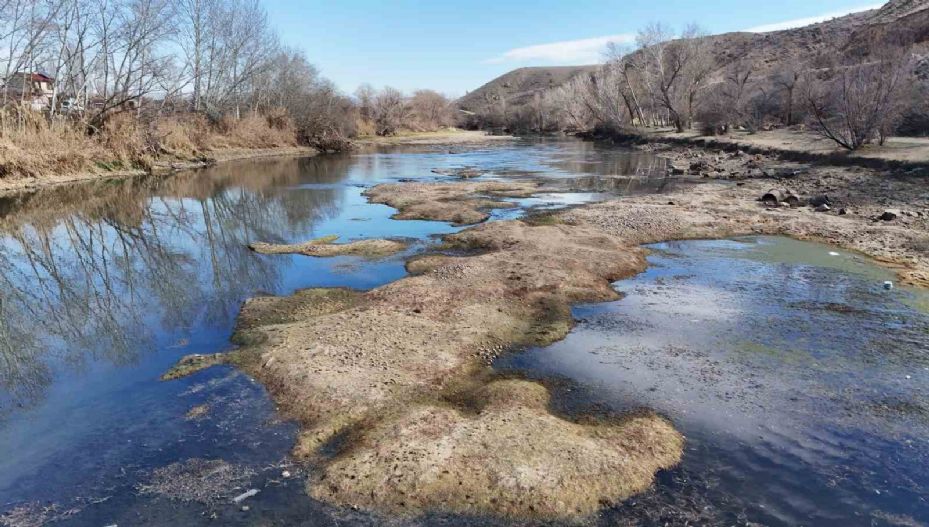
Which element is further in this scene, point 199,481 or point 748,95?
point 748,95

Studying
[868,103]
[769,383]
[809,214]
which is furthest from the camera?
[868,103]

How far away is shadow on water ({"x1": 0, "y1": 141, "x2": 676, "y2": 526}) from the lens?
540 centimetres

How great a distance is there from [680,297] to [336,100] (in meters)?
59.4

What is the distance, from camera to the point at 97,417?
269 inches

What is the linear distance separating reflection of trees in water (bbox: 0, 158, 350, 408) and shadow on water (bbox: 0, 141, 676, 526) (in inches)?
2.0

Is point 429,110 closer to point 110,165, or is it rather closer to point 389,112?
point 389,112

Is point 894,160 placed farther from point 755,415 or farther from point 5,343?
point 5,343

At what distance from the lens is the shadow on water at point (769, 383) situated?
537 centimetres

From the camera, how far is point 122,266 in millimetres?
13969

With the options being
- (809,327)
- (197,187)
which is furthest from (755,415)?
(197,187)

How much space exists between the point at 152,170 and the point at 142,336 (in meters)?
27.9

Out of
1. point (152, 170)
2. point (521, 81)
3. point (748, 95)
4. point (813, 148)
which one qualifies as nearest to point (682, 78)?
point (748, 95)

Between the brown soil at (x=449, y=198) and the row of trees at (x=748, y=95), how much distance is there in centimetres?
1621

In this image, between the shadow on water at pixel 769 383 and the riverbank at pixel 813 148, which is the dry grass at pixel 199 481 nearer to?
the shadow on water at pixel 769 383
